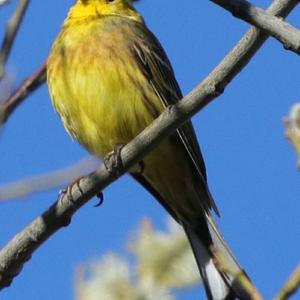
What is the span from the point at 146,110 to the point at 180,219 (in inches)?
30.5

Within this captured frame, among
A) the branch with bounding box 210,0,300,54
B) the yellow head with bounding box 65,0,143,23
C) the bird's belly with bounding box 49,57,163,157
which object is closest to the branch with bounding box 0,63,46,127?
the branch with bounding box 210,0,300,54

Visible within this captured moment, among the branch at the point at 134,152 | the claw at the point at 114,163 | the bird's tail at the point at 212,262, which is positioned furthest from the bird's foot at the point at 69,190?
the bird's tail at the point at 212,262

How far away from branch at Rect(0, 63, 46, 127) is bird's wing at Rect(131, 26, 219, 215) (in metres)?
2.41

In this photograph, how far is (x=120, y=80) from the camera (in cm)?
513

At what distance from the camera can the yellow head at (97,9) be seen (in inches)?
232

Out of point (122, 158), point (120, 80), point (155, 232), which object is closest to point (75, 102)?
point (120, 80)

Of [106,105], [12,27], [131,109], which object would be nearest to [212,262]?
[131,109]

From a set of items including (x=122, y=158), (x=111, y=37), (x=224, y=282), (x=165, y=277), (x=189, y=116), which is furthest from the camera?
(x=111, y=37)

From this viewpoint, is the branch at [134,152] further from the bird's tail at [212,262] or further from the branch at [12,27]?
the branch at [12,27]

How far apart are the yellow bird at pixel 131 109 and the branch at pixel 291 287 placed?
329 centimetres

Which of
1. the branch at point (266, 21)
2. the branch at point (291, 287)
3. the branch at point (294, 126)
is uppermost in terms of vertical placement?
the branch at point (266, 21)

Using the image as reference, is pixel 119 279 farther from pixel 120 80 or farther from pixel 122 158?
pixel 120 80

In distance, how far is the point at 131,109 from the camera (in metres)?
5.08

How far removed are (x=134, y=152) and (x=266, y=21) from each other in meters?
1.40
